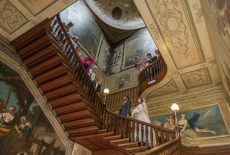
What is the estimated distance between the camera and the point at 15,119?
577cm

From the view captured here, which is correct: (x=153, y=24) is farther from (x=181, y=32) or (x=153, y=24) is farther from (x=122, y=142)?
(x=122, y=142)

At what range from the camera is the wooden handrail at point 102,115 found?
5258 millimetres

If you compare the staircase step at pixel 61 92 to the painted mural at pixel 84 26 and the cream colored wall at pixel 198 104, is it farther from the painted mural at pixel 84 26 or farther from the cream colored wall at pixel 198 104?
the painted mural at pixel 84 26

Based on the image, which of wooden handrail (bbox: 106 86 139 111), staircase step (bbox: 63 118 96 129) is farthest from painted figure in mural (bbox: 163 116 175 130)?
staircase step (bbox: 63 118 96 129)

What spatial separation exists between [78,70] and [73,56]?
0.44 m

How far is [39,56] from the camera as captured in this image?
586 cm

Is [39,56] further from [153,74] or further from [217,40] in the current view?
[217,40]

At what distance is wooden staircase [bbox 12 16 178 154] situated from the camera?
559 cm

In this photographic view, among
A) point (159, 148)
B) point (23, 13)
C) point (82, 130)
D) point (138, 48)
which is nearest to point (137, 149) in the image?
point (159, 148)

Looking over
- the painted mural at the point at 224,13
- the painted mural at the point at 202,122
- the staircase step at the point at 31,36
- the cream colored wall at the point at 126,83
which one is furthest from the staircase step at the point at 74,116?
the cream colored wall at the point at 126,83

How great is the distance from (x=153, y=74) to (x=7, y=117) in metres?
5.37

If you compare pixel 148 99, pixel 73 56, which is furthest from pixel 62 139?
pixel 148 99

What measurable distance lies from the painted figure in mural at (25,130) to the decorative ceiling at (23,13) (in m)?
2.56

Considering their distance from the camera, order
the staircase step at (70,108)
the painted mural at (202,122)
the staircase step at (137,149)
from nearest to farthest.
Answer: the staircase step at (137,149), the staircase step at (70,108), the painted mural at (202,122)
